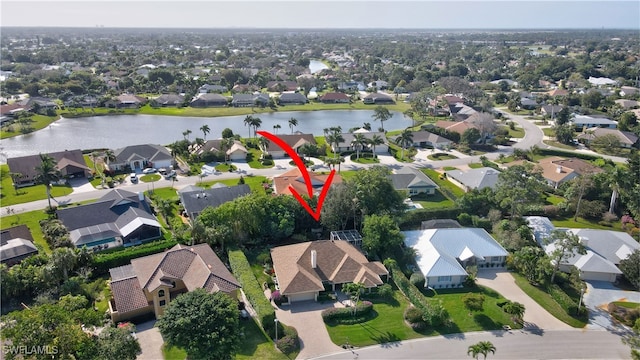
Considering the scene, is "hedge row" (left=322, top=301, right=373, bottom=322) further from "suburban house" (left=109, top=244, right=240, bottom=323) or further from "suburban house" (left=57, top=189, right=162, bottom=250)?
"suburban house" (left=57, top=189, right=162, bottom=250)

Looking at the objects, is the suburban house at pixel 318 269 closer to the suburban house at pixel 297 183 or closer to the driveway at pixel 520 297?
the driveway at pixel 520 297

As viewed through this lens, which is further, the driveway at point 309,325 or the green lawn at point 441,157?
the green lawn at point 441,157

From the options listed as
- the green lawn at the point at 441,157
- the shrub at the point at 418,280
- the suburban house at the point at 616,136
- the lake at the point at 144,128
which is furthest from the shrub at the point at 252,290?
the suburban house at the point at 616,136

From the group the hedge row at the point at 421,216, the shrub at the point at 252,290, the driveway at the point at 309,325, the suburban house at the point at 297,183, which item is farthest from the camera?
the suburban house at the point at 297,183

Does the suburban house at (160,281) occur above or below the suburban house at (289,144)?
below

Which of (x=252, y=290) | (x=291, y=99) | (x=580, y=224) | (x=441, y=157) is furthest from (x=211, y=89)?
(x=252, y=290)

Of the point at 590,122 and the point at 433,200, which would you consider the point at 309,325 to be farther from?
the point at 590,122

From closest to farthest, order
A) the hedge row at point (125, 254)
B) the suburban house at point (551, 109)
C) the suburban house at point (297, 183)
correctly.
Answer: the hedge row at point (125, 254) → the suburban house at point (297, 183) → the suburban house at point (551, 109)
